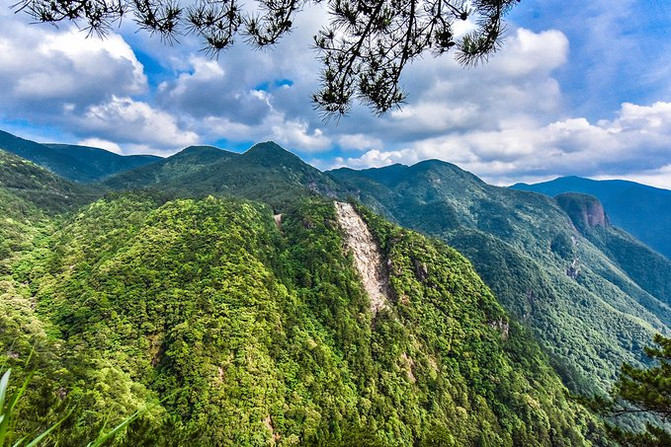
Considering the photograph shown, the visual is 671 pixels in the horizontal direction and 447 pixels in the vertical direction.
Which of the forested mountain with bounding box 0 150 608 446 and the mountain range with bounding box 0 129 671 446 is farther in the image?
the forested mountain with bounding box 0 150 608 446

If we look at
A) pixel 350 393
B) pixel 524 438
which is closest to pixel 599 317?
pixel 524 438

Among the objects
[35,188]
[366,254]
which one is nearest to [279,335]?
[366,254]

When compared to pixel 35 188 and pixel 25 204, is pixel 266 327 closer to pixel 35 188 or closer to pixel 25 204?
pixel 25 204

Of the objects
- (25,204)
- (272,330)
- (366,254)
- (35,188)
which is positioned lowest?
(272,330)

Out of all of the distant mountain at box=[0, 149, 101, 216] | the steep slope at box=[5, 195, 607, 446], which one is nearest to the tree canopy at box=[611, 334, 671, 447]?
the steep slope at box=[5, 195, 607, 446]

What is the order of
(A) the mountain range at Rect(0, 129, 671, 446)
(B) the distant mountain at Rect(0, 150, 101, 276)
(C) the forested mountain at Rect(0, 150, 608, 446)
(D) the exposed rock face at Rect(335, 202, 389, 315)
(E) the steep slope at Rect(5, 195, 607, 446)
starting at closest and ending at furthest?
(A) the mountain range at Rect(0, 129, 671, 446)
(C) the forested mountain at Rect(0, 150, 608, 446)
(E) the steep slope at Rect(5, 195, 607, 446)
(B) the distant mountain at Rect(0, 150, 101, 276)
(D) the exposed rock face at Rect(335, 202, 389, 315)

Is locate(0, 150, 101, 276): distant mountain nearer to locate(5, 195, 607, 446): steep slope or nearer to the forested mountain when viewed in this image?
the forested mountain

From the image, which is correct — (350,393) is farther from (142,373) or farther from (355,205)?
(355,205)

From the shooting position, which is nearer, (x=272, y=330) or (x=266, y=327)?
(x=266, y=327)
